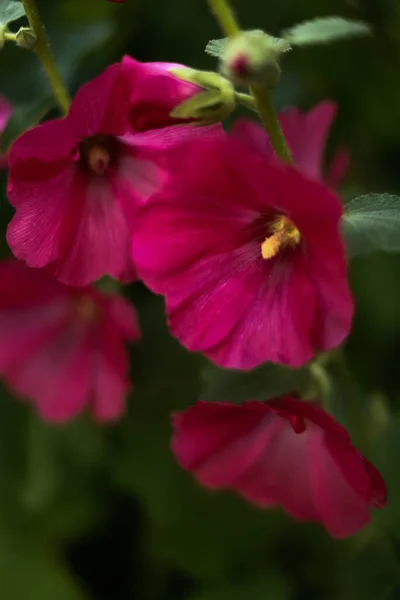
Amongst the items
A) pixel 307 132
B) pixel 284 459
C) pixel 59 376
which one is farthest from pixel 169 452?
pixel 307 132

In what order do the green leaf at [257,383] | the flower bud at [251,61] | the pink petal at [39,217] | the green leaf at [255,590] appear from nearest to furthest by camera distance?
the flower bud at [251,61] → the pink petal at [39,217] → the green leaf at [257,383] → the green leaf at [255,590]

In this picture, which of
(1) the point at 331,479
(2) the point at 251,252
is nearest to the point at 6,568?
(1) the point at 331,479

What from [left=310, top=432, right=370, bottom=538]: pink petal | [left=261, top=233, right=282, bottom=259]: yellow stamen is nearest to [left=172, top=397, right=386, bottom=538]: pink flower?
[left=310, top=432, right=370, bottom=538]: pink petal

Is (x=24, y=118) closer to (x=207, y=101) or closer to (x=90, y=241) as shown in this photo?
(x=90, y=241)

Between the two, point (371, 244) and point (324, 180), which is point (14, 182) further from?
point (324, 180)

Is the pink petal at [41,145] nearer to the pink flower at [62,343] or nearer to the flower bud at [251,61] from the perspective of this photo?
the flower bud at [251,61]

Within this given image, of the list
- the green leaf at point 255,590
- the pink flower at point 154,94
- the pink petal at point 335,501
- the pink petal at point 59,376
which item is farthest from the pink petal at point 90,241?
the green leaf at point 255,590
